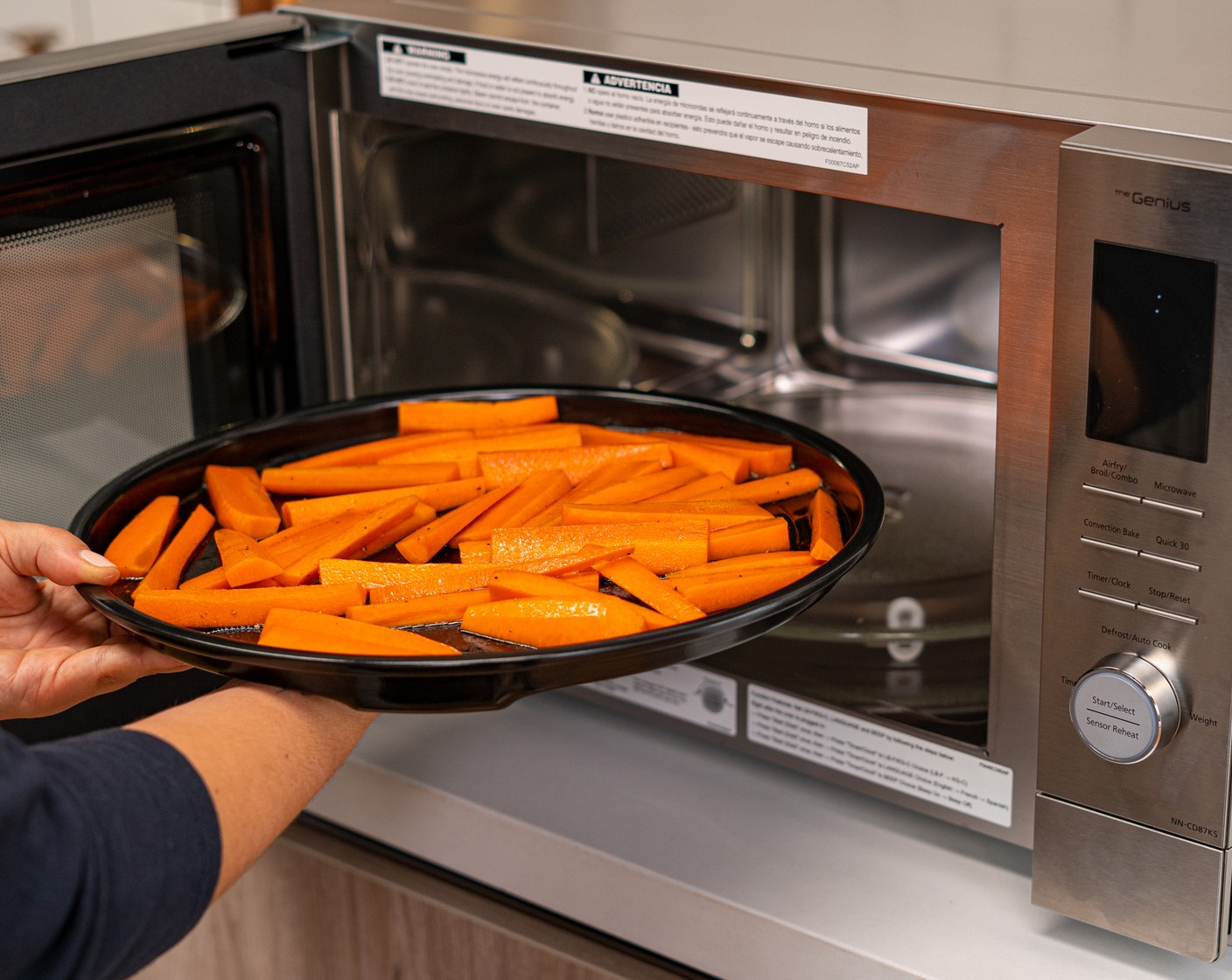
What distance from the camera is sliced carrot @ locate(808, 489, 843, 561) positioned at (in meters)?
0.69

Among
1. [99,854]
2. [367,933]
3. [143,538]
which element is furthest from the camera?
[367,933]

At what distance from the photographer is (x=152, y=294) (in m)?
0.88

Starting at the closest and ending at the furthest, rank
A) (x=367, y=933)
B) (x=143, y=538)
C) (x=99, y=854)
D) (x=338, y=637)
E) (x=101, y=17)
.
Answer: (x=99, y=854) < (x=338, y=637) < (x=143, y=538) < (x=367, y=933) < (x=101, y=17)

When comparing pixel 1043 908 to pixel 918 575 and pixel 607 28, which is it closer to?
pixel 918 575

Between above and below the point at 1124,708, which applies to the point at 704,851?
below

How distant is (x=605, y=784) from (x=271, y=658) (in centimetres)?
36

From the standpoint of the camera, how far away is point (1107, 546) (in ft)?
2.14

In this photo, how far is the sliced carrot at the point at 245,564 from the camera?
69cm

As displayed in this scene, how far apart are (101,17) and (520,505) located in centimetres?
187

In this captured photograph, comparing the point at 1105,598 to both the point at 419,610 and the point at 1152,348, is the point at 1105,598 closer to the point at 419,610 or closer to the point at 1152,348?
the point at 1152,348

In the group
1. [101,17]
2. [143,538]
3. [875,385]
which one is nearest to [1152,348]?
[143,538]

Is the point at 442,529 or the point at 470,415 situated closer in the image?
the point at 442,529

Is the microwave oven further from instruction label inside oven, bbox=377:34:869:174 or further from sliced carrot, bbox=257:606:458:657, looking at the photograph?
sliced carrot, bbox=257:606:458:657

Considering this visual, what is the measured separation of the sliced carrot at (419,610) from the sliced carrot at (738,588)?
0.10 meters
